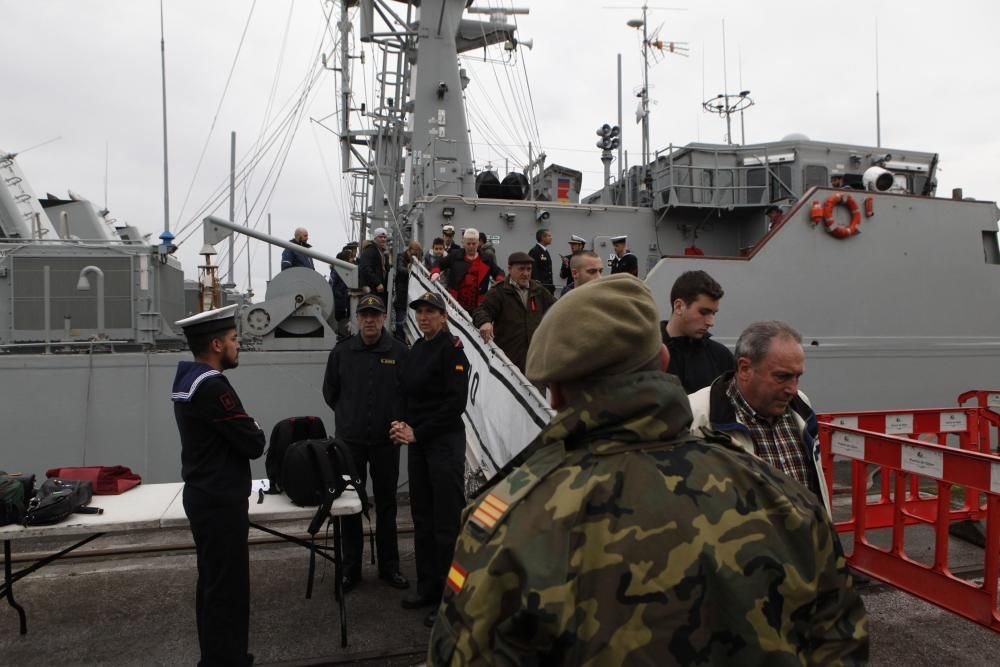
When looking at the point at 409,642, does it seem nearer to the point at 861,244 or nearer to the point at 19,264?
the point at 19,264

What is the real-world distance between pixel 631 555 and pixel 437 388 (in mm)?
3257

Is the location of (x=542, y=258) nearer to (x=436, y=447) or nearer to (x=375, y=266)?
(x=375, y=266)

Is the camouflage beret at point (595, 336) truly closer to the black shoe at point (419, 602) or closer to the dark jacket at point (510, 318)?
the black shoe at point (419, 602)

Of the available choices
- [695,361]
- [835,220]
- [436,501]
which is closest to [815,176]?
[835,220]

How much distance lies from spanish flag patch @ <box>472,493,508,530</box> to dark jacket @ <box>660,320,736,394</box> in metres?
2.36

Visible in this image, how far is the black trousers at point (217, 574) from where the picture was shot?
3.17 meters

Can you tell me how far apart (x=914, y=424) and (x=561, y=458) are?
17.2 ft

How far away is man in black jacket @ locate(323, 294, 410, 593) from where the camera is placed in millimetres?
4566

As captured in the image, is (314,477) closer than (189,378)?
No

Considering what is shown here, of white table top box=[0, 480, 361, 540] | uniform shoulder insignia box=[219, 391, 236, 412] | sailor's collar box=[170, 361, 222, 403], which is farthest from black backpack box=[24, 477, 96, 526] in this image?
uniform shoulder insignia box=[219, 391, 236, 412]

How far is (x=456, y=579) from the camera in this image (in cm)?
107

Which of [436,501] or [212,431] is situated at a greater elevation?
[212,431]

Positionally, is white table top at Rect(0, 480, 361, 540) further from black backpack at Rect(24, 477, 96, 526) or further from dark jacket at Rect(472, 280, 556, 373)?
dark jacket at Rect(472, 280, 556, 373)

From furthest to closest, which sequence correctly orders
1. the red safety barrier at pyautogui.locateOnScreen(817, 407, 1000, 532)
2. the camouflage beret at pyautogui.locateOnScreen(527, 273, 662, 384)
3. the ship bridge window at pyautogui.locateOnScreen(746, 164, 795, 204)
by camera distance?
the ship bridge window at pyautogui.locateOnScreen(746, 164, 795, 204) → the red safety barrier at pyautogui.locateOnScreen(817, 407, 1000, 532) → the camouflage beret at pyautogui.locateOnScreen(527, 273, 662, 384)
